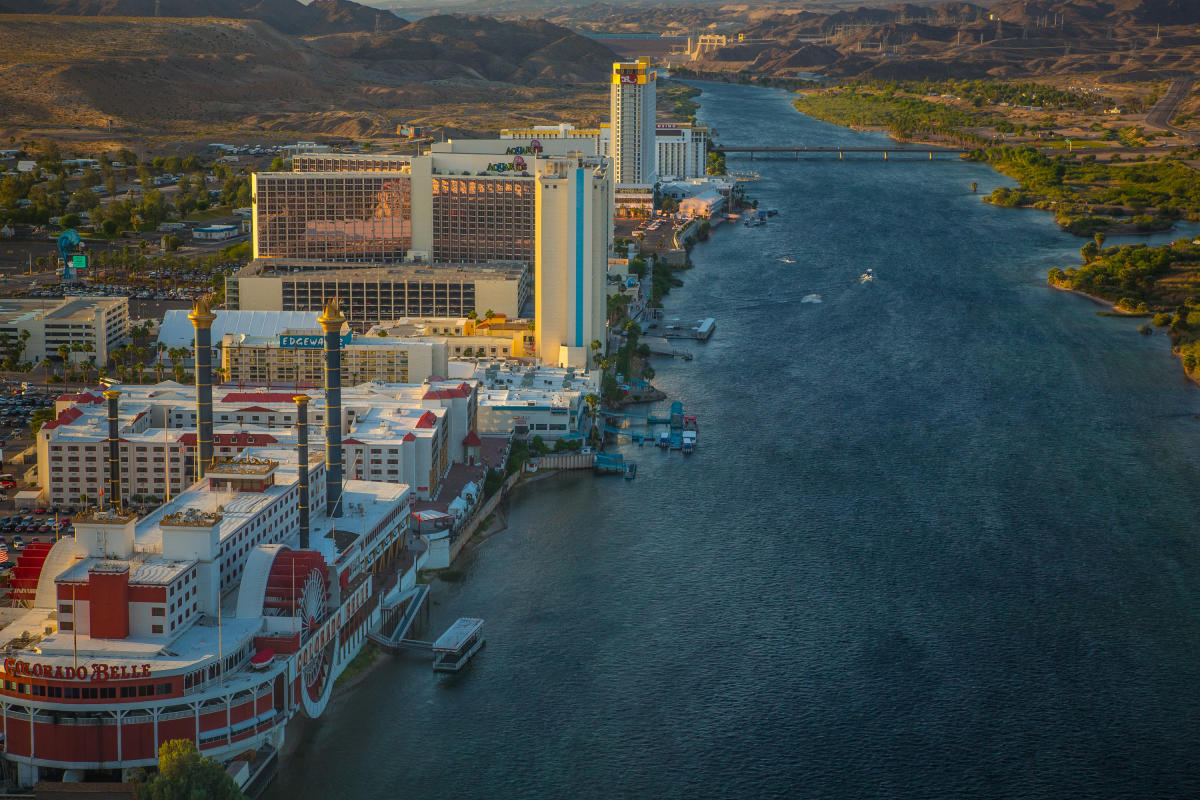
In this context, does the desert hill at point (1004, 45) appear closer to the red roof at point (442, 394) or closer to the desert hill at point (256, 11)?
the desert hill at point (256, 11)

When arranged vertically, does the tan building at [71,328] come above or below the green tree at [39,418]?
above

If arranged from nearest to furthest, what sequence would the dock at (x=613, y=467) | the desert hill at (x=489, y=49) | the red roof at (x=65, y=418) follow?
the red roof at (x=65, y=418) → the dock at (x=613, y=467) → the desert hill at (x=489, y=49)

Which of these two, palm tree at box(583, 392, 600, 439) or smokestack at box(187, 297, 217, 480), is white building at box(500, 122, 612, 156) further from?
smokestack at box(187, 297, 217, 480)

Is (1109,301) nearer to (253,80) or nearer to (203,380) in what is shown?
(203,380)

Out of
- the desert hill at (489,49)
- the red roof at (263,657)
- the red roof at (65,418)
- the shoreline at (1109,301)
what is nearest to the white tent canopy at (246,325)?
the red roof at (65,418)

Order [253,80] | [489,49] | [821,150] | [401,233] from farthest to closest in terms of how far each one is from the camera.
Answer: [489,49], [253,80], [821,150], [401,233]

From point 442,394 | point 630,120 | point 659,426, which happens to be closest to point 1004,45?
point 630,120

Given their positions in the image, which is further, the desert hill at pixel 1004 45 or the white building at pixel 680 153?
the desert hill at pixel 1004 45
